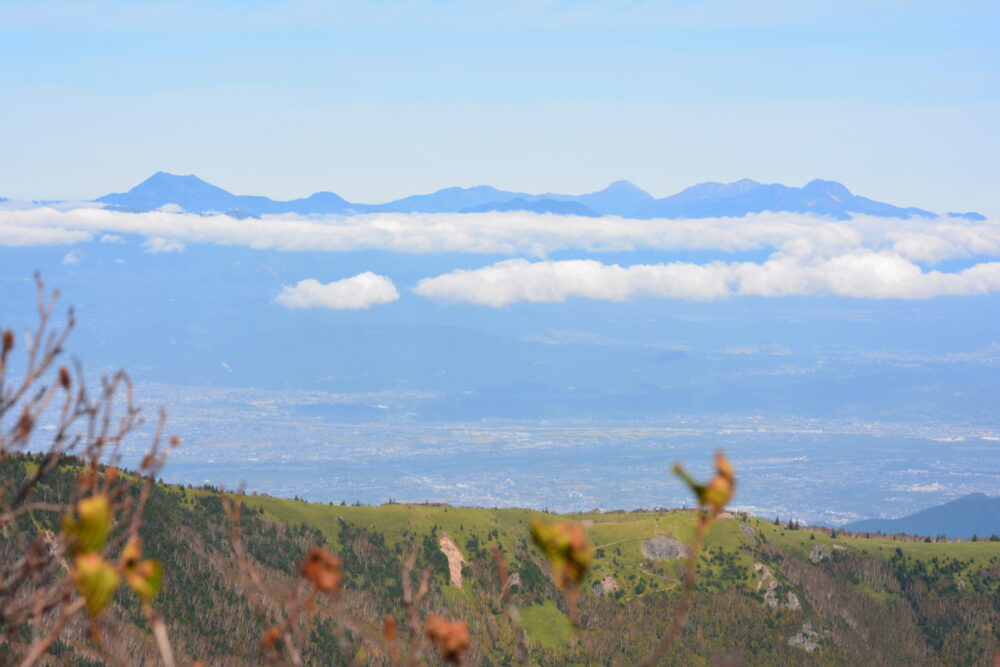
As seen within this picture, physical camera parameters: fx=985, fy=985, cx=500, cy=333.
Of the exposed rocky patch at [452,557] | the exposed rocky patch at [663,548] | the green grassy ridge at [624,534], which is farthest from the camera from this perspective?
the exposed rocky patch at [663,548]

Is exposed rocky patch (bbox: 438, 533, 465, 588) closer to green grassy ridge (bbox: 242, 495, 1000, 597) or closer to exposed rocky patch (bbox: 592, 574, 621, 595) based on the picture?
green grassy ridge (bbox: 242, 495, 1000, 597)

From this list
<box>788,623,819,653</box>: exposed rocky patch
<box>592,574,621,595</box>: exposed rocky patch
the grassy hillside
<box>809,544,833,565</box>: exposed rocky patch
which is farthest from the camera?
<box>809,544,833,565</box>: exposed rocky patch

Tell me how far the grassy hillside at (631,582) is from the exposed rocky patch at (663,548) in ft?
0.68

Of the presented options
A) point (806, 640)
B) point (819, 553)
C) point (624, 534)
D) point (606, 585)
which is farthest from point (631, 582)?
point (819, 553)

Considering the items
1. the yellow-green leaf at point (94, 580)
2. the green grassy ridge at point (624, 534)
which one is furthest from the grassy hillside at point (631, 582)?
the yellow-green leaf at point (94, 580)

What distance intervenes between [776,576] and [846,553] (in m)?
15.2

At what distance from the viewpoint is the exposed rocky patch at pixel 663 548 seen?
114688 mm

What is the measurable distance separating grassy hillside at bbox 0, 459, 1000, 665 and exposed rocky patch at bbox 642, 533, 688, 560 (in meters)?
0.21

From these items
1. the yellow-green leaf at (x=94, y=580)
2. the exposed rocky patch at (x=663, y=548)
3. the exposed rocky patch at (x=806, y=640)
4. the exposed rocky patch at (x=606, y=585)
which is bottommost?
the exposed rocky patch at (x=806, y=640)

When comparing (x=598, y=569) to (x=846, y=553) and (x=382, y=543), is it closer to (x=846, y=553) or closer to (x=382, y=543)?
(x=382, y=543)

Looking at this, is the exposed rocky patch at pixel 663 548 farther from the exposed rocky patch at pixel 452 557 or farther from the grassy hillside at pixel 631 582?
the exposed rocky patch at pixel 452 557

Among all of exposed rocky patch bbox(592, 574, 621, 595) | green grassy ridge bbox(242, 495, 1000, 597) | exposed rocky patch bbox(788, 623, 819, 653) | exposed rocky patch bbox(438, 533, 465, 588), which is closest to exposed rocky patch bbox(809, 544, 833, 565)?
green grassy ridge bbox(242, 495, 1000, 597)

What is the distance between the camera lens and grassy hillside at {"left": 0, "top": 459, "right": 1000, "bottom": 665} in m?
85.8

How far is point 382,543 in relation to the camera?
101938mm
